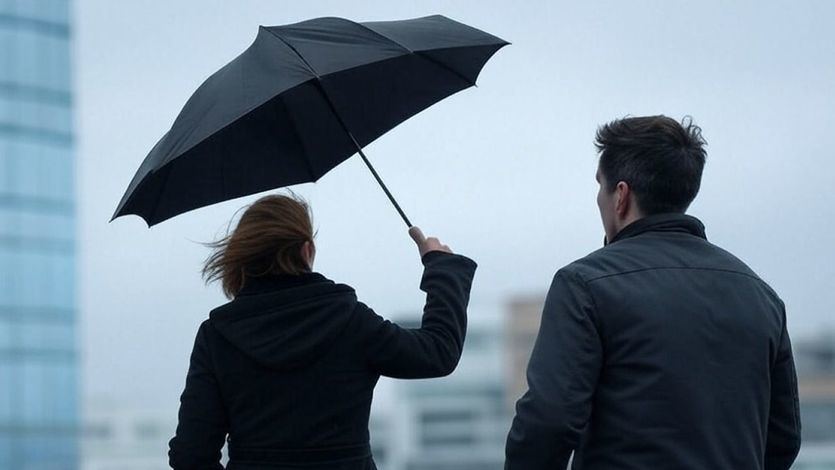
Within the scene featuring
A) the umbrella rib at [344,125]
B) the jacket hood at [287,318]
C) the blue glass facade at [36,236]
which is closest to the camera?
the jacket hood at [287,318]

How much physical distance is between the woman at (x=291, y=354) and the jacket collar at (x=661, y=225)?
463 millimetres

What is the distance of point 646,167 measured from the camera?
2.46 m

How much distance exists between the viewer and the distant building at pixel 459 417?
80812mm

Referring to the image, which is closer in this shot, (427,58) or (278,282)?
(278,282)

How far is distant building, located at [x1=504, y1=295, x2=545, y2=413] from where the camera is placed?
3159 inches

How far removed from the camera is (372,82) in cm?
316

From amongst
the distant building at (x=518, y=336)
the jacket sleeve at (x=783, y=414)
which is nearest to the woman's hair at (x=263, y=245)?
the jacket sleeve at (x=783, y=414)

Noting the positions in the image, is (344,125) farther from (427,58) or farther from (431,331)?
(431,331)

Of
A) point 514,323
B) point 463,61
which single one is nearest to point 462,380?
point 514,323

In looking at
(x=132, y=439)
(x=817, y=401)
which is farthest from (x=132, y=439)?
(x=817, y=401)

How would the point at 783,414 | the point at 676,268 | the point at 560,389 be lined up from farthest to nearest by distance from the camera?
the point at 783,414 < the point at 676,268 < the point at 560,389

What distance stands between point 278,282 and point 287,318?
10 cm

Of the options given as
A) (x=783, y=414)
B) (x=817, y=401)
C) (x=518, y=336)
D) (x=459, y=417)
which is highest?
(x=518, y=336)

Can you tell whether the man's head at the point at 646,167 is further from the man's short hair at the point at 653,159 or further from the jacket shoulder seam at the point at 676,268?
the jacket shoulder seam at the point at 676,268
